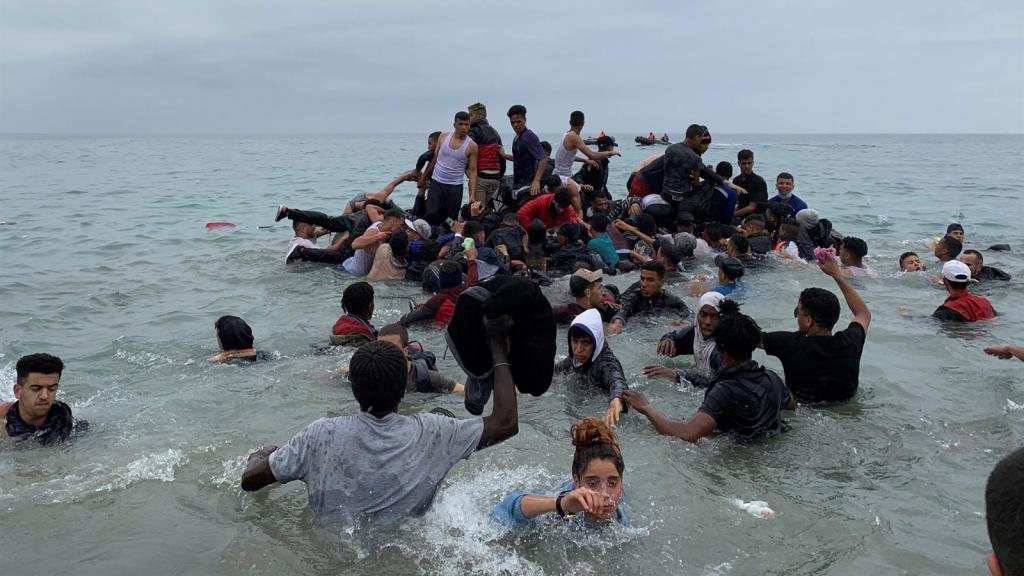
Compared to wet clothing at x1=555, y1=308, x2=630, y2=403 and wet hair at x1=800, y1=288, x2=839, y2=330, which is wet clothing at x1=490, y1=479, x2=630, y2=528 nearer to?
wet clothing at x1=555, y1=308, x2=630, y2=403

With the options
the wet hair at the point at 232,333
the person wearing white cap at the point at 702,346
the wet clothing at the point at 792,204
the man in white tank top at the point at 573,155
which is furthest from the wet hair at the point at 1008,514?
the wet clothing at the point at 792,204

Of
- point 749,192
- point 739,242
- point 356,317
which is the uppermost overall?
point 749,192

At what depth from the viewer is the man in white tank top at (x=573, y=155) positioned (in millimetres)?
13578

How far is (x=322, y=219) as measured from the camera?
12258 millimetres

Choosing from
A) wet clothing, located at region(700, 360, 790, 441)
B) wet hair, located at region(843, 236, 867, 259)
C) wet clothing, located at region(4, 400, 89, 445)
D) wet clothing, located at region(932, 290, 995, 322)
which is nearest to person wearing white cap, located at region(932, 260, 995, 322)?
wet clothing, located at region(932, 290, 995, 322)

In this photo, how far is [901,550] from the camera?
4.50m

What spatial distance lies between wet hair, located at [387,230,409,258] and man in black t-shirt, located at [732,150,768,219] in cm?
606

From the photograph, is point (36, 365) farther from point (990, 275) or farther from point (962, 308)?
point (990, 275)

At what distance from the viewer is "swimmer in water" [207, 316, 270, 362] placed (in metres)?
7.89

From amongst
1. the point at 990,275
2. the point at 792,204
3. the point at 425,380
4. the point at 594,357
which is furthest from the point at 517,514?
the point at 792,204

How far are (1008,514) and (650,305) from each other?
23.1ft

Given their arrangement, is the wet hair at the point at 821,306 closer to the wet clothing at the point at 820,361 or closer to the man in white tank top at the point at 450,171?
the wet clothing at the point at 820,361

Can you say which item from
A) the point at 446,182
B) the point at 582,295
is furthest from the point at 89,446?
the point at 446,182

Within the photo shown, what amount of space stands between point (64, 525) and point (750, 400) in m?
→ 4.29
